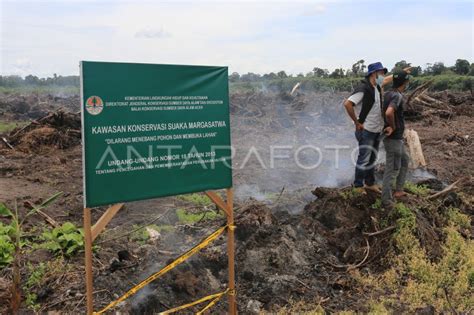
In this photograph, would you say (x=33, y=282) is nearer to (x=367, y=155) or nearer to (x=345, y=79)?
(x=367, y=155)

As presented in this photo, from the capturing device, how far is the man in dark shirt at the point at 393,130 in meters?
5.83

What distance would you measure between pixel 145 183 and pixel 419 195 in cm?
488

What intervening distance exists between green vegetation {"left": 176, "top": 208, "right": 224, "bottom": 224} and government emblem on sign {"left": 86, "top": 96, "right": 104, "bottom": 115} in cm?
371

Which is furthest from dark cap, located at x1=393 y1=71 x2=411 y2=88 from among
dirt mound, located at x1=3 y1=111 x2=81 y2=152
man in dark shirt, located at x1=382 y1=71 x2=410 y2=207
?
dirt mound, located at x1=3 y1=111 x2=81 y2=152

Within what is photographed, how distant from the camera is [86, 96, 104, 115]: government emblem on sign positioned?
303 centimetres

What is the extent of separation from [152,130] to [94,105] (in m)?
0.49

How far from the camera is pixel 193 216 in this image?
7.14 metres

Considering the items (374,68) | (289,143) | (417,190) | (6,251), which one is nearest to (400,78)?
(374,68)

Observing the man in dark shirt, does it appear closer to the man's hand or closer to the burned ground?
the man's hand

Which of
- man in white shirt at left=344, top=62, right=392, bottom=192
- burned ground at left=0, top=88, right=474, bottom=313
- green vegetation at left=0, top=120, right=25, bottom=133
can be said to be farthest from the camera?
green vegetation at left=0, top=120, right=25, bottom=133

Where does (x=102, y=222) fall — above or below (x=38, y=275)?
above

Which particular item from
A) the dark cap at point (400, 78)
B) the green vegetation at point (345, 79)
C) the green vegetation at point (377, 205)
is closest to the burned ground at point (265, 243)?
the green vegetation at point (377, 205)

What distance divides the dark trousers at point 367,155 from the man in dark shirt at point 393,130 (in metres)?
0.30

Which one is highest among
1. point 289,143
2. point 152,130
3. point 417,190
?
point 152,130
